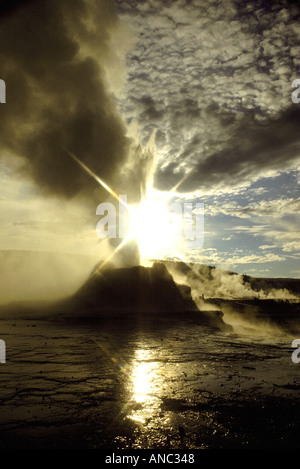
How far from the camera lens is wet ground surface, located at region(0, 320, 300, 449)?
13.0ft

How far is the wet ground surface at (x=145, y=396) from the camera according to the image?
396 centimetres

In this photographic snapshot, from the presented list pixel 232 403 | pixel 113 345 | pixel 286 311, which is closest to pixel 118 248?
pixel 113 345

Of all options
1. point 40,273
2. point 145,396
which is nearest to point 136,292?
point 145,396

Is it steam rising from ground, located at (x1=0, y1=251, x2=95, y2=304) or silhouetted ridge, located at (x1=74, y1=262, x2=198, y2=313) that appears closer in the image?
silhouetted ridge, located at (x1=74, y1=262, x2=198, y2=313)

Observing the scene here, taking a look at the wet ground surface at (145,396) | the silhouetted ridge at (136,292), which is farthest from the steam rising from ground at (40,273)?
the wet ground surface at (145,396)

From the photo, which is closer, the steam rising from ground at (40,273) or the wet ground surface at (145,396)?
the wet ground surface at (145,396)

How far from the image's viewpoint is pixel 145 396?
5.38 m

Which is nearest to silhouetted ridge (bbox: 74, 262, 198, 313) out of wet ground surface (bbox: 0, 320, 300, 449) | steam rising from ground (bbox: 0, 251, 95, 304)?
wet ground surface (bbox: 0, 320, 300, 449)

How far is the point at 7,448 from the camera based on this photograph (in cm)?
361

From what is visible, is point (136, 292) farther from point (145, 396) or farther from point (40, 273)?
point (40, 273)

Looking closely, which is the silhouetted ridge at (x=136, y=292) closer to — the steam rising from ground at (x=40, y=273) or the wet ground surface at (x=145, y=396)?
the wet ground surface at (x=145, y=396)

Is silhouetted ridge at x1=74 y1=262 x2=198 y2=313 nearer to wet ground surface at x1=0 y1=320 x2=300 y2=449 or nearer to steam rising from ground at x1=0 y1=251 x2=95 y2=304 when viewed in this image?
wet ground surface at x1=0 y1=320 x2=300 y2=449

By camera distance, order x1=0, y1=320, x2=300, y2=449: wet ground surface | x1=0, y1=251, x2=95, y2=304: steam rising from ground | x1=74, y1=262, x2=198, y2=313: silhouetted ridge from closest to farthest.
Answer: x1=0, y1=320, x2=300, y2=449: wet ground surface, x1=74, y1=262, x2=198, y2=313: silhouetted ridge, x1=0, y1=251, x2=95, y2=304: steam rising from ground
